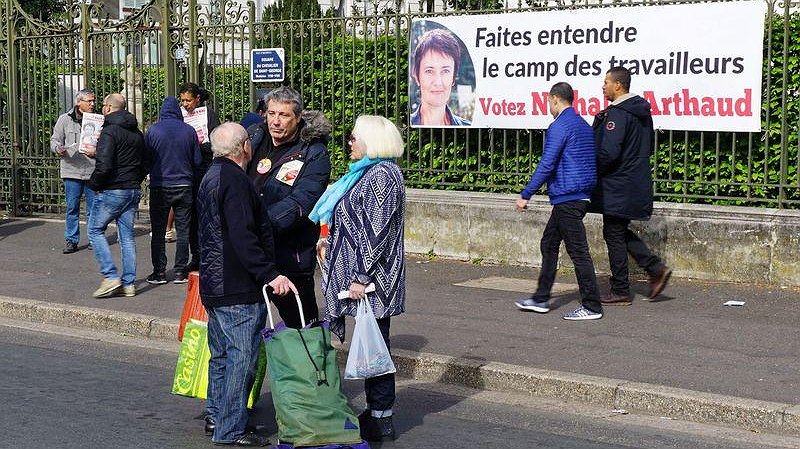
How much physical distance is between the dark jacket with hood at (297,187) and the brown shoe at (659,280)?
3.83 m

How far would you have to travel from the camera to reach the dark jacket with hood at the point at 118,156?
409 inches

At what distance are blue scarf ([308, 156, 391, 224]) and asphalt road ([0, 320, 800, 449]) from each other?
121 centimetres

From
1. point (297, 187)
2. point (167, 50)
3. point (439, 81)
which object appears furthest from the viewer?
point (167, 50)

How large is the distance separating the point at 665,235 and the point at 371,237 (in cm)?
524

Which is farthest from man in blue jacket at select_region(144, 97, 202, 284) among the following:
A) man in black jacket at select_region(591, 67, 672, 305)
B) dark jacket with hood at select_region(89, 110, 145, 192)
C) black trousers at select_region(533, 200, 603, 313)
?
man in black jacket at select_region(591, 67, 672, 305)

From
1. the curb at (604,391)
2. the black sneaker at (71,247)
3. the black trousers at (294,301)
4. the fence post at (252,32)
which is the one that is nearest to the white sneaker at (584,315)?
the curb at (604,391)

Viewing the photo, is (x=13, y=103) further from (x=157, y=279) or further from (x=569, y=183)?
(x=569, y=183)

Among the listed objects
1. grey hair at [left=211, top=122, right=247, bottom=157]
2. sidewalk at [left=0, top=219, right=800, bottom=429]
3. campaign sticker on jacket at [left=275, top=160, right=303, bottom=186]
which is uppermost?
grey hair at [left=211, top=122, right=247, bottom=157]

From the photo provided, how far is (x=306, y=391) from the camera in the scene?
5.64 m

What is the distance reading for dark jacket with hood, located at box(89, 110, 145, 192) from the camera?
1040 cm

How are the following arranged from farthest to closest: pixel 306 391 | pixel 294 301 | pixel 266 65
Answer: pixel 266 65 < pixel 294 301 < pixel 306 391

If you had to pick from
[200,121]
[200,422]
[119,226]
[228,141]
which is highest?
[200,121]

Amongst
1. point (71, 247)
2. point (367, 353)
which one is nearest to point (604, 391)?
point (367, 353)

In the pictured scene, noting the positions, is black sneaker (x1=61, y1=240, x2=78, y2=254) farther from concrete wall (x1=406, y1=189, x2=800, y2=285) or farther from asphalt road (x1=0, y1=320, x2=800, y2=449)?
asphalt road (x1=0, y1=320, x2=800, y2=449)
